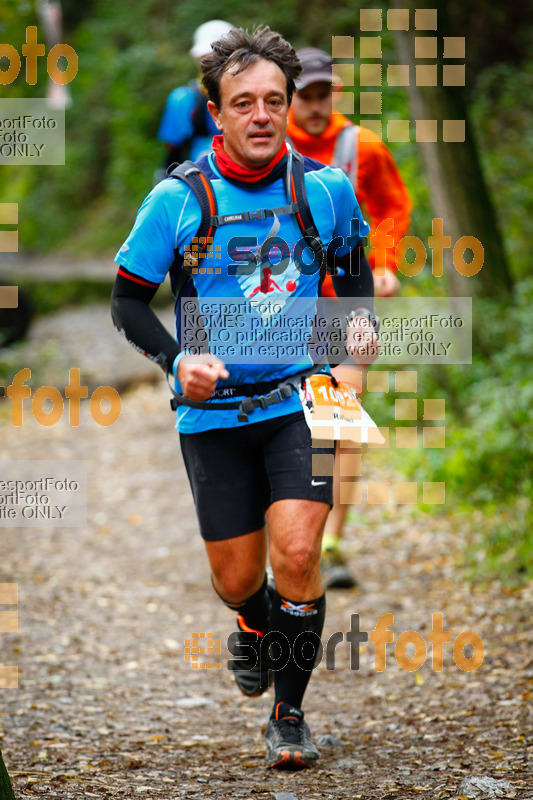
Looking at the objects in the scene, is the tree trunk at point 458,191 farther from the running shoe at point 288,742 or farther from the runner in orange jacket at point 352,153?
the running shoe at point 288,742

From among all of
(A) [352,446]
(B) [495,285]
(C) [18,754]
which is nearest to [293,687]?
(C) [18,754]

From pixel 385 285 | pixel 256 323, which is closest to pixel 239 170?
pixel 256 323

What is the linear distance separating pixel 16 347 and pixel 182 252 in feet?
40.7

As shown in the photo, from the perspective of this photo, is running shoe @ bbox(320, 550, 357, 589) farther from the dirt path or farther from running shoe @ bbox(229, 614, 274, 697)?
running shoe @ bbox(229, 614, 274, 697)

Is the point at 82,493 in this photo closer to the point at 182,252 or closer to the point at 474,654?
the point at 474,654

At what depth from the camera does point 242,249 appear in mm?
2990

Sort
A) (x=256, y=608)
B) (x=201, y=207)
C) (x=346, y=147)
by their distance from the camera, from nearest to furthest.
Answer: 1. (x=201, y=207)
2. (x=256, y=608)
3. (x=346, y=147)

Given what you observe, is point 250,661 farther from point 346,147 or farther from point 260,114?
point 346,147

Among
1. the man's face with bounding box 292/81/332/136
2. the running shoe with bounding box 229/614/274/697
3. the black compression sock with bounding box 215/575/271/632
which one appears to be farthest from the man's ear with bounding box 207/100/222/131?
the running shoe with bounding box 229/614/274/697

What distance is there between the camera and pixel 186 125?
5.57 metres

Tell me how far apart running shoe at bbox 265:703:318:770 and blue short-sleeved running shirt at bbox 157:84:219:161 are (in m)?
3.57

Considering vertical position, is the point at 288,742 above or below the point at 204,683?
above

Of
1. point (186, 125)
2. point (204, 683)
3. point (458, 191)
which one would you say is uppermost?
point (458, 191)

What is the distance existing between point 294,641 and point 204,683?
4.96 ft
